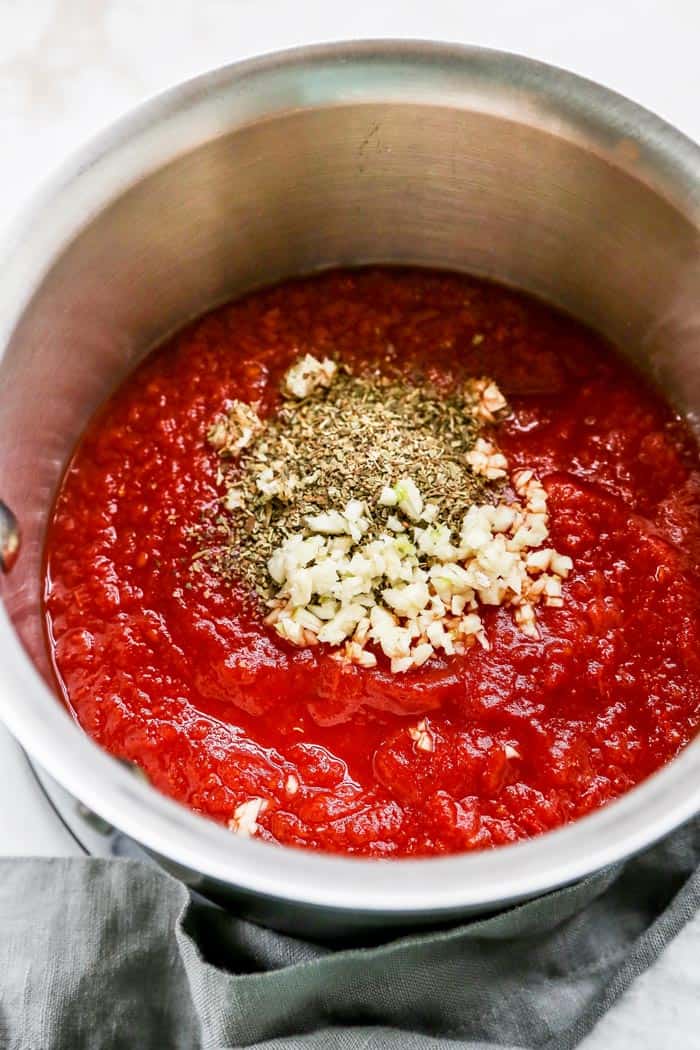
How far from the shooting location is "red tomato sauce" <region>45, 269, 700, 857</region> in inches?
77.0

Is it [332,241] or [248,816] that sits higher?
[332,241]

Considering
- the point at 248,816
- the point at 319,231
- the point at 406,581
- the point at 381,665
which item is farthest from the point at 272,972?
the point at 319,231

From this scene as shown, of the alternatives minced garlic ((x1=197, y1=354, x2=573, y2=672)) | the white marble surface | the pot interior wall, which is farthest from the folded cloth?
the white marble surface

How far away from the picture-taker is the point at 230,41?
8.91ft

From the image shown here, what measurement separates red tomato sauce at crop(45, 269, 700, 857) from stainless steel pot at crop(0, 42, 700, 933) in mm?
112

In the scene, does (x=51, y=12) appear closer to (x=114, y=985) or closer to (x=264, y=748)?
(x=264, y=748)

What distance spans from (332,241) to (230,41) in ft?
2.09

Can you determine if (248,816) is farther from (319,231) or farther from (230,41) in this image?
(230,41)

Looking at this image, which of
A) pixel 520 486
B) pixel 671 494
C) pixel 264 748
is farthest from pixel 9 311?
pixel 671 494

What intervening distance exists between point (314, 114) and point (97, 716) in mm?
1250

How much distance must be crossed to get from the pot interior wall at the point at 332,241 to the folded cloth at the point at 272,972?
1.46 feet

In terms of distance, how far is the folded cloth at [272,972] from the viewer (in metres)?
1.84

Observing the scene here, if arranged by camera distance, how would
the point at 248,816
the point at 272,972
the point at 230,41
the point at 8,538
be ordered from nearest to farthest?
the point at 272,972 → the point at 248,816 → the point at 8,538 → the point at 230,41

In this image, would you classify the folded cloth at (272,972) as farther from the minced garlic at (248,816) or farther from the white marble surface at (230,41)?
the white marble surface at (230,41)
